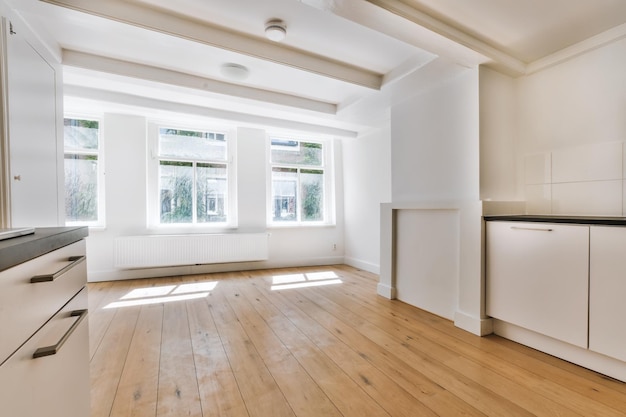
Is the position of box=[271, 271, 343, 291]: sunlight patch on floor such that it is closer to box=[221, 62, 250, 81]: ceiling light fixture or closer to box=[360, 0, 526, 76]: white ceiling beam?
box=[221, 62, 250, 81]: ceiling light fixture

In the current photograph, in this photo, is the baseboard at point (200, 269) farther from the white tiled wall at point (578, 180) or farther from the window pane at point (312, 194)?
the white tiled wall at point (578, 180)

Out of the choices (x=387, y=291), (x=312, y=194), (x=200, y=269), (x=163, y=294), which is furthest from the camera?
(x=312, y=194)

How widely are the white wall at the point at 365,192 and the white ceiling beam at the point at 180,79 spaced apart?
3.86 feet

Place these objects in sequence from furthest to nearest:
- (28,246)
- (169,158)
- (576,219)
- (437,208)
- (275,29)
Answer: (169,158) < (437,208) < (275,29) < (576,219) < (28,246)

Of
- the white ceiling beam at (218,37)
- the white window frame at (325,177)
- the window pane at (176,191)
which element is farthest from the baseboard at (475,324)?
the window pane at (176,191)

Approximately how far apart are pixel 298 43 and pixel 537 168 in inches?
96.5

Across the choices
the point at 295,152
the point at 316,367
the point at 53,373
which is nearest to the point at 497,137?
the point at 316,367

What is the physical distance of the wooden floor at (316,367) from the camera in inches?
60.2

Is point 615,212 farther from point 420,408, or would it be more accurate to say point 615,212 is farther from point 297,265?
point 297,265

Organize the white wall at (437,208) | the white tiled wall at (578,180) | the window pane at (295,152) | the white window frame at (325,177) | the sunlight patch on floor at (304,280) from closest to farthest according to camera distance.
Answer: the white tiled wall at (578,180) < the white wall at (437,208) < the sunlight patch on floor at (304,280) < the white window frame at (325,177) < the window pane at (295,152)

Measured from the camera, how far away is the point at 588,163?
2.29m

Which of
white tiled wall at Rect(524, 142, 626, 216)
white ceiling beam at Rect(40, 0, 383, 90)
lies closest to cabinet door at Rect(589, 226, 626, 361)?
white tiled wall at Rect(524, 142, 626, 216)


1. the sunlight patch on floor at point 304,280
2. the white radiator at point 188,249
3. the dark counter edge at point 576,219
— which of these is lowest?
the sunlight patch on floor at point 304,280

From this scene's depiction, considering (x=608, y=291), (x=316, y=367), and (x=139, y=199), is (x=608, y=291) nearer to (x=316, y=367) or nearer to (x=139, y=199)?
(x=316, y=367)
